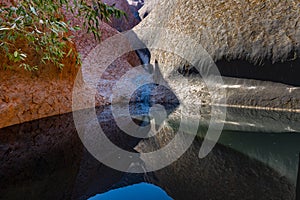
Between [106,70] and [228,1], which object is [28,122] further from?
[228,1]

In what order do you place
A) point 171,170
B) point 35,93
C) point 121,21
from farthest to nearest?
1. point 121,21
2. point 35,93
3. point 171,170

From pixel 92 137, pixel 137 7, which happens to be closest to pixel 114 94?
pixel 92 137

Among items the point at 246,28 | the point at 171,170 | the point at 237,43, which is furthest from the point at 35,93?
the point at 246,28

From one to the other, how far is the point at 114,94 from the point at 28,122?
3061mm

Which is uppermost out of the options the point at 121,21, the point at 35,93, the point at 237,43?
the point at 237,43

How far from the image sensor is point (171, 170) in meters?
2.88

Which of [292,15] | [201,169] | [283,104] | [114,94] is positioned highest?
[292,15]

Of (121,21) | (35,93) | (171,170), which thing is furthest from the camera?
(121,21)

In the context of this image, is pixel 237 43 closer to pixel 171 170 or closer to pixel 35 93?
pixel 171 170

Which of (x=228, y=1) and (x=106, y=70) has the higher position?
(x=228, y=1)

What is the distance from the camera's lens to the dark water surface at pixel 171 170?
2.30 meters

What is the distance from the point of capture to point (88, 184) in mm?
2518

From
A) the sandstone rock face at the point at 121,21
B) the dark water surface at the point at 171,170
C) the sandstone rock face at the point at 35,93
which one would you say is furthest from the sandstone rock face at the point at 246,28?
the sandstone rock face at the point at 121,21

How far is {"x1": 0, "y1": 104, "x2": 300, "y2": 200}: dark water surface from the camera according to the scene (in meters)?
2.30
